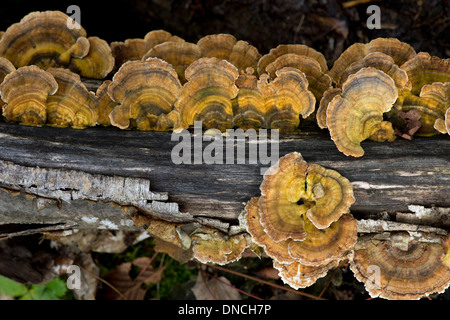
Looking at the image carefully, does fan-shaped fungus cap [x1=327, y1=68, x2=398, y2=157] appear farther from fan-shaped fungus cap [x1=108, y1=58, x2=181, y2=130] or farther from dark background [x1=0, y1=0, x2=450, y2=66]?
dark background [x1=0, y1=0, x2=450, y2=66]

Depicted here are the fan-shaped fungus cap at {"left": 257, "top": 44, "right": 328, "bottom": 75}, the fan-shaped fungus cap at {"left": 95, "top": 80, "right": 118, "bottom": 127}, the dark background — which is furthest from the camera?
the dark background

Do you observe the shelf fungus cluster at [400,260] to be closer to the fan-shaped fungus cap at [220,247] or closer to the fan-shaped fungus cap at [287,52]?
the fan-shaped fungus cap at [220,247]

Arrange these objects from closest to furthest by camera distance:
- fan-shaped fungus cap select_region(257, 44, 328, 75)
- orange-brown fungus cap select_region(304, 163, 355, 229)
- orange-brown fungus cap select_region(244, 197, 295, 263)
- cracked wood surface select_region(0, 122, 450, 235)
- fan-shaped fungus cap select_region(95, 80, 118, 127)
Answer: orange-brown fungus cap select_region(304, 163, 355, 229)
orange-brown fungus cap select_region(244, 197, 295, 263)
cracked wood surface select_region(0, 122, 450, 235)
fan-shaped fungus cap select_region(95, 80, 118, 127)
fan-shaped fungus cap select_region(257, 44, 328, 75)

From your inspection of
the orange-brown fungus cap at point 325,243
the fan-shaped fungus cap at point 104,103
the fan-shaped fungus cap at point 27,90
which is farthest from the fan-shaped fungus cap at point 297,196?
the fan-shaped fungus cap at point 27,90

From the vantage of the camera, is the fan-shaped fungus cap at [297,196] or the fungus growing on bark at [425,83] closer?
the fan-shaped fungus cap at [297,196]

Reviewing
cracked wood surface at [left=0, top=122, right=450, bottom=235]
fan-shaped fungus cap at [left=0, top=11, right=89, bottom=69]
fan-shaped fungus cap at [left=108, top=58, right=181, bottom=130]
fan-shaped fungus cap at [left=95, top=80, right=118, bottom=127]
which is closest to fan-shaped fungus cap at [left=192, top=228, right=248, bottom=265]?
cracked wood surface at [left=0, top=122, right=450, bottom=235]

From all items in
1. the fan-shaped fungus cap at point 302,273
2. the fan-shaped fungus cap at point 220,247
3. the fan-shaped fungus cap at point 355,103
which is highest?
the fan-shaped fungus cap at point 355,103

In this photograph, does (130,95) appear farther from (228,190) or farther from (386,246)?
(386,246)
